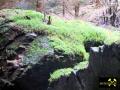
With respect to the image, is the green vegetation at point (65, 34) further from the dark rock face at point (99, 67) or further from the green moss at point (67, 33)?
the dark rock face at point (99, 67)

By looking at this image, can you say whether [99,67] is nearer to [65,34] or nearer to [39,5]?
[65,34]

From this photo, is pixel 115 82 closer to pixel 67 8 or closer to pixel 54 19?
pixel 54 19

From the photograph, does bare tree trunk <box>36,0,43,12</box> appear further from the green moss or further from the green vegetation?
the green moss

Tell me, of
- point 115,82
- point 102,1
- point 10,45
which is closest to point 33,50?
point 10,45

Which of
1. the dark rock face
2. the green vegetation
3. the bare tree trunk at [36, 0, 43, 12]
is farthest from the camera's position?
the bare tree trunk at [36, 0, 43, 12]

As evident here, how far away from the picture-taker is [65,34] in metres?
4.85

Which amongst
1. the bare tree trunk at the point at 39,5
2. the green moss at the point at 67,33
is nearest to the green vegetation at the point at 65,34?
the green moss at the point at 67,33

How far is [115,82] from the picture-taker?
4082 mm

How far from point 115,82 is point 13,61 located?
166 centimetres

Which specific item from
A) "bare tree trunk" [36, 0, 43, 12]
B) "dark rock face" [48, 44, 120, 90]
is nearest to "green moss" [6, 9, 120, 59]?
"dark rock face" [48, 44, 120, 90]

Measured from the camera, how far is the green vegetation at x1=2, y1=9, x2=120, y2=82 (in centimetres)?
449

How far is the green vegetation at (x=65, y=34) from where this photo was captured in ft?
14.7

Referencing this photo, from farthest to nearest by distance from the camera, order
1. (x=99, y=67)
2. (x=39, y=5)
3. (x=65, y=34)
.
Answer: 1. (x=39, y=5)
2. (x=65, y=34)
3. (x=99, y=67)

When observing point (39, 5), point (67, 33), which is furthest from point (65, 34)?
point (39, 5)
